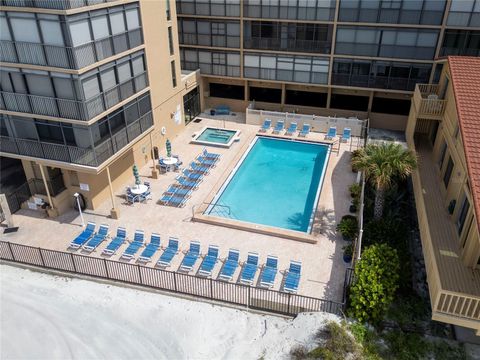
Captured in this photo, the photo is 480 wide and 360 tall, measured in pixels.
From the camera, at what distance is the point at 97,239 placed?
21.4 metres

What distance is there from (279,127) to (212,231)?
15.5 m

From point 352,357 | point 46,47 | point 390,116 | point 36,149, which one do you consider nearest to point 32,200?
point 36,149

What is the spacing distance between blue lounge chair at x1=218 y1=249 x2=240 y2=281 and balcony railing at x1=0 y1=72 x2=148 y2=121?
993 cm

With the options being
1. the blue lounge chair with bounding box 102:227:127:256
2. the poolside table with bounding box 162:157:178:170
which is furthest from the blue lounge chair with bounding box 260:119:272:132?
the blue lounge chair with bounding box 102:227:127:256

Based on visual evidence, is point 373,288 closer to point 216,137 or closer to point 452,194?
point 452,194

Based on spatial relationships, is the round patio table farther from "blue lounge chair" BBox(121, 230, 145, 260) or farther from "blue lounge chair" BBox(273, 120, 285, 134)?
"blue lounge chair" BBox(273, 120, 285, 134)

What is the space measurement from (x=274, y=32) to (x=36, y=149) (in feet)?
70.3

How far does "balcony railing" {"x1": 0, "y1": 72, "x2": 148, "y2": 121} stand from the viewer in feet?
65.8

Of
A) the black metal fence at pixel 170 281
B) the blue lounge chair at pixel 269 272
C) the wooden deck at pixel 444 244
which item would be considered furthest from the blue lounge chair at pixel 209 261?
the wooden deck at pixel 444 244

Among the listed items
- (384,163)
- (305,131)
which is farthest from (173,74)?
(384,163)

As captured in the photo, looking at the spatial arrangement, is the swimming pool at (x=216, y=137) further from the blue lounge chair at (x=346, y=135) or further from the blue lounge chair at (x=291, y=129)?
the blue lounge chair at (x=346, y=135)

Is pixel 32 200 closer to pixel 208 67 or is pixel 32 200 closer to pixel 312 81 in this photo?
pixel 208 67

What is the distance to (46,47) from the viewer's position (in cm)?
1889

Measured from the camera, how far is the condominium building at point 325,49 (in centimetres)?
2972
